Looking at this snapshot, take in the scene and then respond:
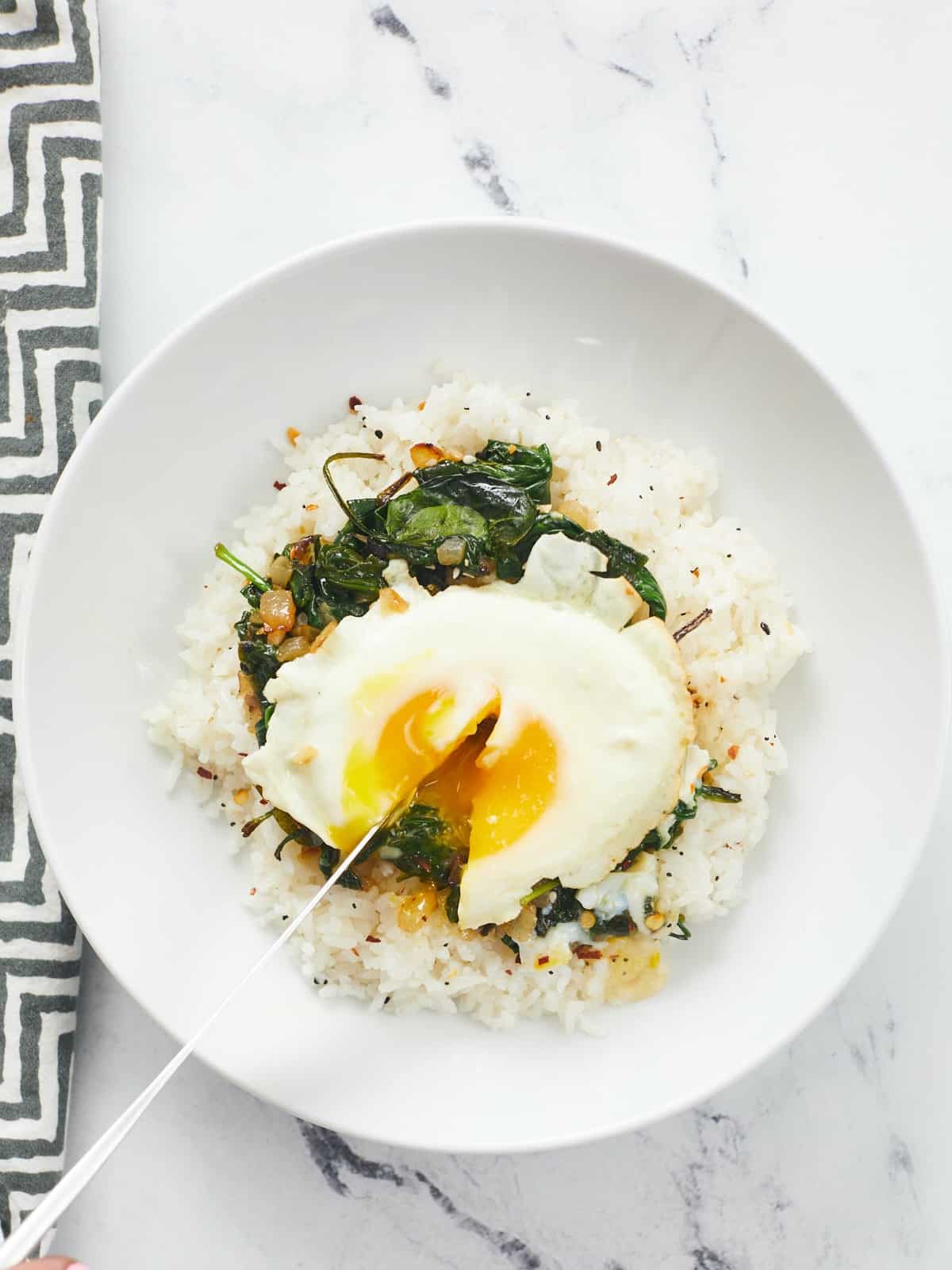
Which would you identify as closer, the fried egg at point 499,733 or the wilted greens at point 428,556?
the fried egg at point 499,733

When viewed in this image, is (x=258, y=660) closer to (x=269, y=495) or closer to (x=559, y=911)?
(x=269, y=495)

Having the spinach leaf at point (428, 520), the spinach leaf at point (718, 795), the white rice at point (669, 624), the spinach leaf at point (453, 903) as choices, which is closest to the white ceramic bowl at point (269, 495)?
the white rice at point (669, 624)

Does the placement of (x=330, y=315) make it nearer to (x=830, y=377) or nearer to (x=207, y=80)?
(x=207, y=80)

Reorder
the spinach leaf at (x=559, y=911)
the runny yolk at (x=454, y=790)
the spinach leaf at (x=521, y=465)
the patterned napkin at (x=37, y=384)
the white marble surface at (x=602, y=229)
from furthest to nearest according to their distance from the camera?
the white marble surface at (x=602, y=229) → the patterned napkin at (x=37, y=384) → the spinach leaf at (x=521, y=465) → the spinach leaf at (x=559, y=911) → the runny yolk at (x=454, y=790)

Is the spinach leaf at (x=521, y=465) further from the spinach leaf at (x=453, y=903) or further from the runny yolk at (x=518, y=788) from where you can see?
the spinach leaf at (x=453, y=903)

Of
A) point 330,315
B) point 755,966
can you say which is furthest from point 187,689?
point 755,966

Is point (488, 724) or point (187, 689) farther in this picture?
point (187, 689)

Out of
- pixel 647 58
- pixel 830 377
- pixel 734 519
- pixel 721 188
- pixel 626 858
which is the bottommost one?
pixel 626 858
